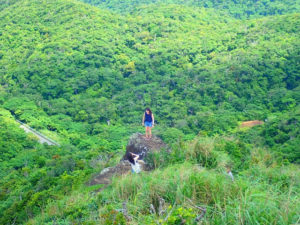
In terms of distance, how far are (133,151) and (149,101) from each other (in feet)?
123

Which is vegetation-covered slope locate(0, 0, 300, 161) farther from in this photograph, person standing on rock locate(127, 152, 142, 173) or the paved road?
person standing on rock locate(127, 152, 142, 173)

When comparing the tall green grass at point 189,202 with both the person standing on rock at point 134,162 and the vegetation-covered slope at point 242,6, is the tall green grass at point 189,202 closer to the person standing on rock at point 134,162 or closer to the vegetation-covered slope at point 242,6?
the person standing on rock at point 134,162

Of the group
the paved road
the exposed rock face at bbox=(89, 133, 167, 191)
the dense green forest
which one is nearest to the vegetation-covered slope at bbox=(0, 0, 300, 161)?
the dense green forest

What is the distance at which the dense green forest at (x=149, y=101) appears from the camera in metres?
5.44

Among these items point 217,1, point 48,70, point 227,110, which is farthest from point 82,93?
point 217,1

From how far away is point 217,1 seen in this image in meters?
83.8

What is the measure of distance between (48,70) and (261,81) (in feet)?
104

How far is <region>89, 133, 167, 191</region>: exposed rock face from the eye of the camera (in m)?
9.97

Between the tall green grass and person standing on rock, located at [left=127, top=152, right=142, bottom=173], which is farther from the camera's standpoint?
person standing on rock, located at [left=127, top=152, right=142, bottom=173]

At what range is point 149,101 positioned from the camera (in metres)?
48.7

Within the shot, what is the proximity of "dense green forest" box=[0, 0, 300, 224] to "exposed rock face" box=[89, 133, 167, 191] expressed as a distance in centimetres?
64

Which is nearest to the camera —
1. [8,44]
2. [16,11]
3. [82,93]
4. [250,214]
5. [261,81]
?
[250,214]

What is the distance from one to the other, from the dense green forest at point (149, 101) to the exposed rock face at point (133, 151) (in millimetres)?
637

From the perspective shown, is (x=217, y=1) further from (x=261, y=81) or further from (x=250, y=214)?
(x=250, y=214)
